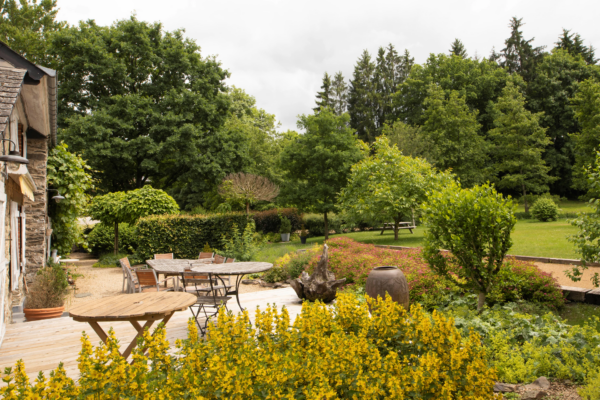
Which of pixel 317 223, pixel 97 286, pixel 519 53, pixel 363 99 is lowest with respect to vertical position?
pixel 97 286

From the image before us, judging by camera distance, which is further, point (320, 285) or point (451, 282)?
point (320, 285)

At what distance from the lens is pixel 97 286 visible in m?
10.7

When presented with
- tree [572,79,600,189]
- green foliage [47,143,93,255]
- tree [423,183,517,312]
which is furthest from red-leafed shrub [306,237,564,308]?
tree [572,79,600,189]

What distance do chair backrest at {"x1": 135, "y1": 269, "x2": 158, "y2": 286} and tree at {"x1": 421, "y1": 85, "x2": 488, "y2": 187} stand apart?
24190mm

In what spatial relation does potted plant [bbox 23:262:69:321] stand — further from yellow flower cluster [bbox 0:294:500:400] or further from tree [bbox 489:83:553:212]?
tree [bbox 489:83:553:212]

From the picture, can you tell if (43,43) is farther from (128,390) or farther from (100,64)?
(128,390)

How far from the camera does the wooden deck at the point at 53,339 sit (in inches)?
169

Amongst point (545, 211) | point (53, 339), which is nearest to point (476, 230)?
point (53, 339)

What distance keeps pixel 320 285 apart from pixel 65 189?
7.43 metres

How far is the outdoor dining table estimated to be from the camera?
550cm

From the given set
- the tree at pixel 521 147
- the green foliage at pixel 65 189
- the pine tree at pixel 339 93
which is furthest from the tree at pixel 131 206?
the pine tree at pixel 339 93

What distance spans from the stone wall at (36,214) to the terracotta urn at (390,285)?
7479 millimetres

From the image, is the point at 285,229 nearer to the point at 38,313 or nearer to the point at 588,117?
the point at 38,313

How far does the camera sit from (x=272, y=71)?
19438 mm
